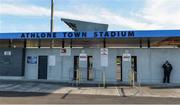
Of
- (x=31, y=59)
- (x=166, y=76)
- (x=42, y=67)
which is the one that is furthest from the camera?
(x=31, y=59)

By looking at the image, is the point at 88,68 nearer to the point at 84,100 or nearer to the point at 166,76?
the point at 166,76

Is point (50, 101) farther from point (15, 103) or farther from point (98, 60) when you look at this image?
point (98, 60)

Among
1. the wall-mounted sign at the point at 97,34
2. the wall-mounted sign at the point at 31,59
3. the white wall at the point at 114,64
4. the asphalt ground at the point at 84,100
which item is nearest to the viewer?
the asphalt ground at the point at 84,100

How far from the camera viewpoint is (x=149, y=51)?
26.9 metres

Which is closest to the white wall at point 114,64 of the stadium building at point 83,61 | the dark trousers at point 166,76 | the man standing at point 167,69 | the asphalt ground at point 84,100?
the stadium building at point 83,61

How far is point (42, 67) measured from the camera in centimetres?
2827

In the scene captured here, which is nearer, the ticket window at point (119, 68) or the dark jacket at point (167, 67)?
the dark jacket at point (167, 67)

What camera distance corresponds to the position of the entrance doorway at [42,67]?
28203 millimetres

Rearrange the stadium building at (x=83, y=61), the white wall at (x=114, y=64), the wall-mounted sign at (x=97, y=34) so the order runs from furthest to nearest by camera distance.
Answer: the white wall at (x=114, y=64) → the stadium building at (x=83, y=61) → the wall-mounted sign at (x=97, y=34)

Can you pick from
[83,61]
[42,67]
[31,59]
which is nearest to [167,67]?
[83,61]

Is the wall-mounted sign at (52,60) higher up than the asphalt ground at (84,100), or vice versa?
the wall-mounted sign at (52,60)

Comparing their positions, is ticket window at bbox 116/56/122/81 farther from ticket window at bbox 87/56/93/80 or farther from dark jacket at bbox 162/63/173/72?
dark jacket at bbox 162/63/173/72

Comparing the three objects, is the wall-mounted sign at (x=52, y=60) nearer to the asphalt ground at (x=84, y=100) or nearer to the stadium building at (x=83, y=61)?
the stadium building at (x=83, y=61)

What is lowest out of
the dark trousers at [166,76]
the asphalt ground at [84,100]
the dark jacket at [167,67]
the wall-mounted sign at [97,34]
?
the asphalt ground at [84,100]
